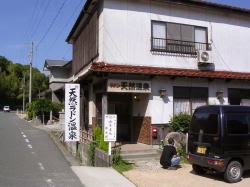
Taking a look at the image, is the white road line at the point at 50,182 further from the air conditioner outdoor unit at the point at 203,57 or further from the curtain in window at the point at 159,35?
the air conditioner outdoor unit at the point at 203,57

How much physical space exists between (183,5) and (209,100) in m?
4.87

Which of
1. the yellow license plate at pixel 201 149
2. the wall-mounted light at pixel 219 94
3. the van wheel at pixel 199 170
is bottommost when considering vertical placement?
the van wheel at pixel 199 170

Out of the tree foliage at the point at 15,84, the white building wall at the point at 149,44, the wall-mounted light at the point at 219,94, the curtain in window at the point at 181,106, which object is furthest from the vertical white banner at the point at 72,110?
the tree foliage at the point at 15,84

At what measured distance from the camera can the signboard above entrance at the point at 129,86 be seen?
1622 centimetres

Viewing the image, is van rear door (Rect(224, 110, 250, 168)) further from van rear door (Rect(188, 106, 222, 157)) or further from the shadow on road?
the shadow on road

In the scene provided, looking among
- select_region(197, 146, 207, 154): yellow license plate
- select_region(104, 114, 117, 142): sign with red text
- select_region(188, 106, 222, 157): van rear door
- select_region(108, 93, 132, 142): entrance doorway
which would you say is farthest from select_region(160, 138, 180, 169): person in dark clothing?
select_region(108, 93, 132, 142): entrance doorway

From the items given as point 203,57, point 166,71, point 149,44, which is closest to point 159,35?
point 149,44

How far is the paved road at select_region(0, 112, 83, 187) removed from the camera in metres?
10.6

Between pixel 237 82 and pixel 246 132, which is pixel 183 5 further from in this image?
pixel 246 132

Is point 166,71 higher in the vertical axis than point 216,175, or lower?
higher

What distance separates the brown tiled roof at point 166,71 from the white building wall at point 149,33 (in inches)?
16.4

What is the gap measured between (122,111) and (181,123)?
339cm

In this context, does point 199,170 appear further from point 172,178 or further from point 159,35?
point 159,35

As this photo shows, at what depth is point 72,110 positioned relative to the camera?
1606 cm
